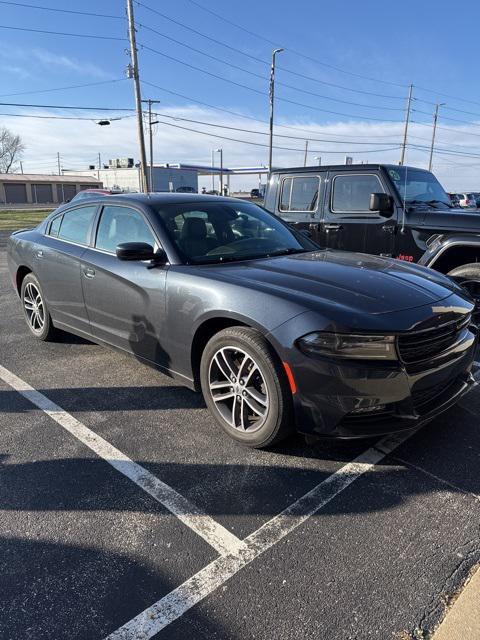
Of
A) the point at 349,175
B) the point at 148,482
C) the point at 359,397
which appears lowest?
the point at 148,482

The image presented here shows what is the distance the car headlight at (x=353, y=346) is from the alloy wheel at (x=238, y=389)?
1.50ft

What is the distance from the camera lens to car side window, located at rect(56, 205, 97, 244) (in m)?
4.68

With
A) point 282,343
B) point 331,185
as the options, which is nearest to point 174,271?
point 282,343

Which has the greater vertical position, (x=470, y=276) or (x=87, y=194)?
(x=87, y=194)

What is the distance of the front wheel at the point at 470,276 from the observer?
526 cm

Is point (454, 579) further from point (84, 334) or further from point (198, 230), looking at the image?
point (84, 334)

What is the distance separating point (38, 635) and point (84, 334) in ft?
10.2

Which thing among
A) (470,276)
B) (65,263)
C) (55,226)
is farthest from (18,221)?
(470,276)

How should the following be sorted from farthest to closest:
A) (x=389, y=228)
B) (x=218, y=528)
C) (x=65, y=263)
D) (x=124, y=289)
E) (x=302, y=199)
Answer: (x=302, y=199) < (x=389, y=228) < (x=65, y=263) < (x=124, y=289) < (x=218, y=528)

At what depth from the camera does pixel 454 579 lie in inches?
85.2

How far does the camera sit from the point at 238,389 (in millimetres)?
3250

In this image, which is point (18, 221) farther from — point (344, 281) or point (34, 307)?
point (344, 281)

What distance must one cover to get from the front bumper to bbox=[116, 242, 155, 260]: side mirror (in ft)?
4.88

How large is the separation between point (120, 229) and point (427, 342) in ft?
8.77
